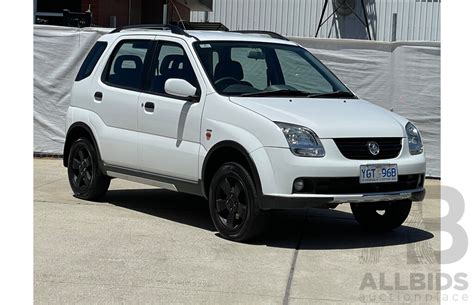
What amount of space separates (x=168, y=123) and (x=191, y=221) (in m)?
1.11

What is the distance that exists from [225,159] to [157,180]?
38.4 inches

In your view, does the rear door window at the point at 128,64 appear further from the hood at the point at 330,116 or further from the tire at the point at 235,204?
the tire at the point at 235,204

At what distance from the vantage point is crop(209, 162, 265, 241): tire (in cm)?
684

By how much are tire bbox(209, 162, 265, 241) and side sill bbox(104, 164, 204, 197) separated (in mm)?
274

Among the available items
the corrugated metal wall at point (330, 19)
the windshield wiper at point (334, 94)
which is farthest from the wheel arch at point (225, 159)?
the corrugated metal wall at point (330, 19)

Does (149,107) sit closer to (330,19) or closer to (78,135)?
(78,135)

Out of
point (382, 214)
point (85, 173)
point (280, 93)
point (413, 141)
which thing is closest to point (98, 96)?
point (85, 173)

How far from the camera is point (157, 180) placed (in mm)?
7895

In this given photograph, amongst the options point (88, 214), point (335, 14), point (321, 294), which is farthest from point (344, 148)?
point (335, 14)

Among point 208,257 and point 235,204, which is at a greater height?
point 235,204

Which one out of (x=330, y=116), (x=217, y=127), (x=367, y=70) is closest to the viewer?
(x=330, y=116)

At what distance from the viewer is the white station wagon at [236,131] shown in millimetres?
6672

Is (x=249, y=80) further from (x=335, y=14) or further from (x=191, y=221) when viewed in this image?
(x=335, y=14)

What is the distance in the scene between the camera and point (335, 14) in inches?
943
